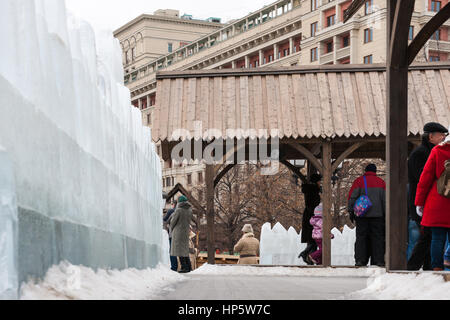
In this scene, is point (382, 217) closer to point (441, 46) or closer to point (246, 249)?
point (246, 249)

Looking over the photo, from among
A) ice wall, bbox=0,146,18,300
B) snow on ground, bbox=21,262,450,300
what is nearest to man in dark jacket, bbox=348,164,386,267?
snow on ground, bbox=21,262,450,300

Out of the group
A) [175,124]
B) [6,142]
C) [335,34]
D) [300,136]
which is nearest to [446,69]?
[300,136]

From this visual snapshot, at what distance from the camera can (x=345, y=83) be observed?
61.0 ft

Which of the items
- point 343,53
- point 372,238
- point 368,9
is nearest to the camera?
point 372,238

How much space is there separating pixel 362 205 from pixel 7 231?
10688mm

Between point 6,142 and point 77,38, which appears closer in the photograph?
point 6,142

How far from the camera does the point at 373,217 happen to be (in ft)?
48.5

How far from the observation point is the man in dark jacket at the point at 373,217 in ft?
48.2

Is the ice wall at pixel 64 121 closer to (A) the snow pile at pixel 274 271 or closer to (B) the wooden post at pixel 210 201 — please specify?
(A) the snow pile at pixel 274 271

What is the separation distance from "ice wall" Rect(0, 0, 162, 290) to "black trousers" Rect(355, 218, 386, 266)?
5637 mm

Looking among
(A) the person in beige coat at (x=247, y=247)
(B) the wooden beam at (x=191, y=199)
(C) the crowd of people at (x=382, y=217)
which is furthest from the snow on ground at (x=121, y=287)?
(B) the wooden beam at (x=191, y=199)

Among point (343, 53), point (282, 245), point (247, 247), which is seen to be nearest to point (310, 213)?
point (247, 247)

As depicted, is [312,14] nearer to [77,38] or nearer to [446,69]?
[446,69]

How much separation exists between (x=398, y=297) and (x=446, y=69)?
1273 cm
